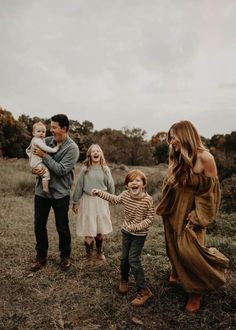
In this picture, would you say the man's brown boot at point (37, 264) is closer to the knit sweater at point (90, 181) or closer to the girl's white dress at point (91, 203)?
the girl's white dress at point (91, 203)

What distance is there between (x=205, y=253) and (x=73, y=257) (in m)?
2.65

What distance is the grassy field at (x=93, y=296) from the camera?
382 cm

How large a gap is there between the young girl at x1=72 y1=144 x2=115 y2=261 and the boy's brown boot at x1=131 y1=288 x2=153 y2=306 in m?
1.46

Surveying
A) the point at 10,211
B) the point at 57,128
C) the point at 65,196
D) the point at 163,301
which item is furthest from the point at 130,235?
the point at 10,211

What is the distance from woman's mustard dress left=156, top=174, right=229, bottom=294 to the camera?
3.72 metres

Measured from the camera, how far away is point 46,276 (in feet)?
16.5

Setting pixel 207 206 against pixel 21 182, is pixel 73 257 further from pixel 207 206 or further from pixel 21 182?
pixel 21 182

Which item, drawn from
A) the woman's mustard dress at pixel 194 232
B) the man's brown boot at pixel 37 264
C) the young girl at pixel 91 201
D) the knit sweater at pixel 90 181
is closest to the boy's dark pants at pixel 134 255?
the woman's mustard dress at pixel 194 232

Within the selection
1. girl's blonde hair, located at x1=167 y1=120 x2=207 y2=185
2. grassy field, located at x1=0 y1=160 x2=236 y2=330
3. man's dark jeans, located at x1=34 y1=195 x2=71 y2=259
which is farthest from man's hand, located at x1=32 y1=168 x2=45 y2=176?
girl's blonde hair, located at x1=167 y1=120 x2=207 y2=185

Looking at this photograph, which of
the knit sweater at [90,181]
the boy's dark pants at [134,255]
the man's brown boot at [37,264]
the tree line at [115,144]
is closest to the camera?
the boy's dark pants at [134,255]

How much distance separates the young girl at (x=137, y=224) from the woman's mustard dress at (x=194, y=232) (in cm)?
27

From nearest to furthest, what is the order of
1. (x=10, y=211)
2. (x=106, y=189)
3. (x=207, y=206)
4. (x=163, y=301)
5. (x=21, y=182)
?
(x=207, y=206)
(x=163, y=301)
(x=106, y=189)
(x=10, y=211)
(x=21, y=182)

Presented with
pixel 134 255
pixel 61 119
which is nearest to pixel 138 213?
pixel 134 255

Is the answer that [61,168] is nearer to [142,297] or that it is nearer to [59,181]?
[59,181]
